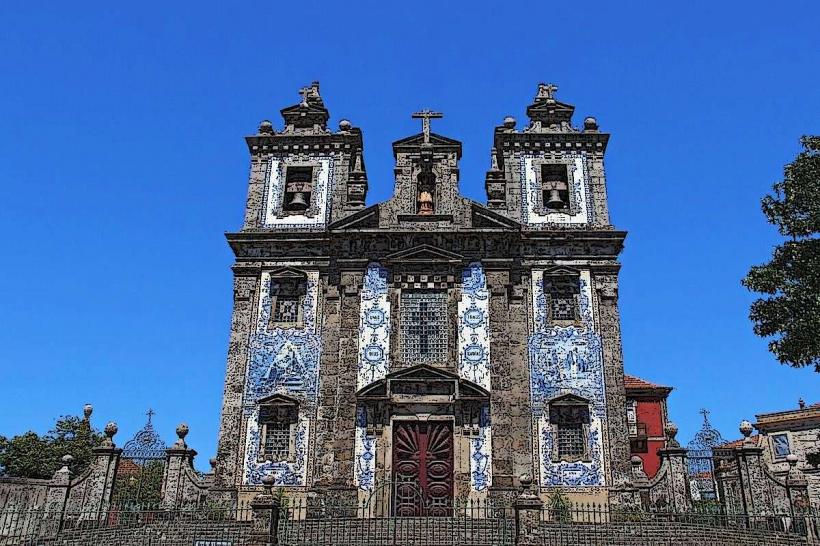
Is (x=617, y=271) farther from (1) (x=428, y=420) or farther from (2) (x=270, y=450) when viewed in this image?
(2) (x=270, y=450)

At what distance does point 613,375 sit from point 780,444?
69.2 ft

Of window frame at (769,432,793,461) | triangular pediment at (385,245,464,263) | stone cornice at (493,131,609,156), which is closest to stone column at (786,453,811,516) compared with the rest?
triangular pediment at (385,245,464,263)

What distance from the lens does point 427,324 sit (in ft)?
75.8

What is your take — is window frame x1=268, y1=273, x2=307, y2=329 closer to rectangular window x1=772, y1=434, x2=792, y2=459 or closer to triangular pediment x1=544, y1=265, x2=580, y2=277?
triangular pediment x1=544, y1=265, x2=580, y2=277

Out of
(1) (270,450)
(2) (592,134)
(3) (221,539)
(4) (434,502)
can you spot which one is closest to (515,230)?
(2) (592,134)

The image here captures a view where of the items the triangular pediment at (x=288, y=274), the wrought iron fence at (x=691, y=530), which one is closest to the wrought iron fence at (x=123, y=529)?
the wrought iron fence at (x=691, y=530)

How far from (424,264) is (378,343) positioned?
2.93 metres

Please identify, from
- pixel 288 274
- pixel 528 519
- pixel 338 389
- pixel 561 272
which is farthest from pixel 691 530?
pixel 288 274

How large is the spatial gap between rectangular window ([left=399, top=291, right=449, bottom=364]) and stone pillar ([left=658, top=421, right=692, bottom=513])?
6.80 metres

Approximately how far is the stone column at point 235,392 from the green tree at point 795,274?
14518 millimetres

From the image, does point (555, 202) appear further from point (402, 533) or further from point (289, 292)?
point (402, 533)

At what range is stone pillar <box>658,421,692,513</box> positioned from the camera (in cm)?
2014

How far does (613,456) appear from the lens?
21516 millimetres

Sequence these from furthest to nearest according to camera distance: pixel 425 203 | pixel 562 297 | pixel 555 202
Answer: pixel 425 203, pixel 555 202, pixel 562 297
